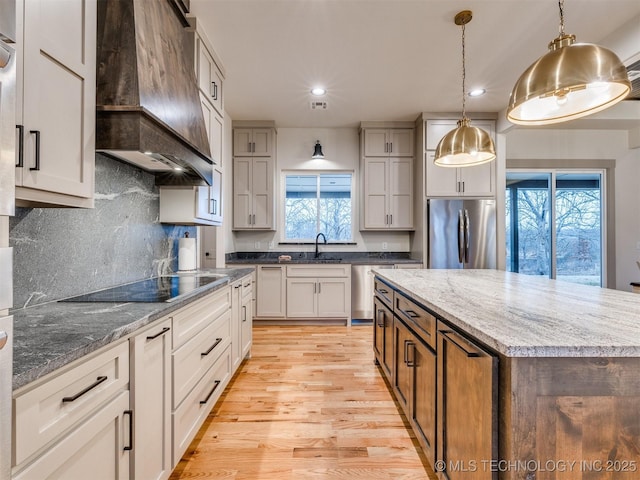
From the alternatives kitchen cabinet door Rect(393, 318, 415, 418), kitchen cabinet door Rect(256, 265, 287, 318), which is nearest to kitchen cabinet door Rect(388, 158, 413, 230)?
kitchen cabinet door Rect(256, 265, 287, 318)

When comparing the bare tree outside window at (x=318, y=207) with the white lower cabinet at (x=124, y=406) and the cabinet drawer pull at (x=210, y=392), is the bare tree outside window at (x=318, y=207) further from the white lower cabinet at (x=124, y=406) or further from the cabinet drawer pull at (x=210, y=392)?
the white lower cabinet at (x=124, y=406)

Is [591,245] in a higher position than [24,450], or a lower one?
higher

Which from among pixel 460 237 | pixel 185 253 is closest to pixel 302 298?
pixel 185 253

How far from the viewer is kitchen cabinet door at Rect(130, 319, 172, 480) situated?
1.20 m

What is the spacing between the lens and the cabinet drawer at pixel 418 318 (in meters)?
1.52

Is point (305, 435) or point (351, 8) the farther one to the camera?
point (351, 8)

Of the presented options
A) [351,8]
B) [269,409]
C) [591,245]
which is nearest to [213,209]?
[269,409]

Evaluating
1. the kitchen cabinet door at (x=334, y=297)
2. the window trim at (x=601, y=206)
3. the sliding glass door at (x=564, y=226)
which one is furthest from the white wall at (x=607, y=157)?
the kitchen cabinet door at (x=334, y=297)

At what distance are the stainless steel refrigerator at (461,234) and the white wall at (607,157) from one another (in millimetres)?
1495

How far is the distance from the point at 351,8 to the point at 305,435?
9.63ft

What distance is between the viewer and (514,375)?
921mm

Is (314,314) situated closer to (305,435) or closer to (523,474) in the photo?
(305,435)

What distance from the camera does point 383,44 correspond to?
9.18 feet

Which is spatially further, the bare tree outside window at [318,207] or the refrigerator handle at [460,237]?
the bare tree outside window at [318,207]
